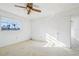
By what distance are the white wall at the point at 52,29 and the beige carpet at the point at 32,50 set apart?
15 cm

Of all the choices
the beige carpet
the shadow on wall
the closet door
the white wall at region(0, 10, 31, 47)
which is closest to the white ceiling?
the white wall at region(0, 10, 31, 47)

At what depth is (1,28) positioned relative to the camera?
6.99 ft

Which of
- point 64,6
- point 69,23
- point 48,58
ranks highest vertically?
point 64,6

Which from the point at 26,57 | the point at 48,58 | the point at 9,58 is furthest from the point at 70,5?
the point at 9,58

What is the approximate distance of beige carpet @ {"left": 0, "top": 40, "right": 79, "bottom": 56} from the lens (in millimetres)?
2193

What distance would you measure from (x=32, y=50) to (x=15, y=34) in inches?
19.1

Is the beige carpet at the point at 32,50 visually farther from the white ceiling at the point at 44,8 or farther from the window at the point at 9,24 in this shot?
the white ceiling at the point at 44,8

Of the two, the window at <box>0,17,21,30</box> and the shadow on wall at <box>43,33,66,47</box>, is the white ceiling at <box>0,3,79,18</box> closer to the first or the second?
the window at <box>0,17,21,30</box>

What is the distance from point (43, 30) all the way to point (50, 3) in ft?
1.87

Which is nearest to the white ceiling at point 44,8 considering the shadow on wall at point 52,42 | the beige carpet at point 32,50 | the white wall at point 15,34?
the white wall at point 15,34

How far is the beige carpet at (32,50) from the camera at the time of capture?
219 cm

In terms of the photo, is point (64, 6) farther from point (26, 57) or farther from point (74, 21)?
point (26, 57)

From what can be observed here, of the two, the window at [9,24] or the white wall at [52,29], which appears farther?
the white wall at [52,29]

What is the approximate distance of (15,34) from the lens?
7.44 feet
